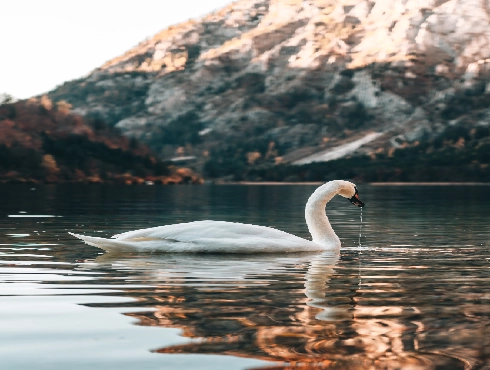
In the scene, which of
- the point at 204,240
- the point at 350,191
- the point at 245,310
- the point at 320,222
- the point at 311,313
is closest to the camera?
the point at 311,313

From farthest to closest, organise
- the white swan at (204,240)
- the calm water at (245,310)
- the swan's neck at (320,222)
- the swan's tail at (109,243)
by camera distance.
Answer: the swan's neck at (320,222) < the white swan at (204,240) < the swan's tail at (109,243) < the calm water at (245,310)

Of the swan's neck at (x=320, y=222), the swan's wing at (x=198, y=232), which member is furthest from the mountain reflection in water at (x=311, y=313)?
the swan's neck at (x=320, y=222)

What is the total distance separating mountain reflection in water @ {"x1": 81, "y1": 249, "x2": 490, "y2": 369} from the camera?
11.2 meters

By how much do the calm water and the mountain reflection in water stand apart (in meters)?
0.02

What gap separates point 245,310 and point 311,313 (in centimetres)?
103

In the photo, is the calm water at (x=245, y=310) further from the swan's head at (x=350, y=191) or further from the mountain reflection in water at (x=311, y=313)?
the swan's head at (x=350, y=191)

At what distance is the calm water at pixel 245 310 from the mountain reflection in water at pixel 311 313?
0.02 m

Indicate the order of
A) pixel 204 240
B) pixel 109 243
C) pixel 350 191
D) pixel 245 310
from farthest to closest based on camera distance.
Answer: pixel 350 191, pixel 204 240, pixel 109 243, pixel 245 310

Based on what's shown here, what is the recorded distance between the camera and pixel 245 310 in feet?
48.0

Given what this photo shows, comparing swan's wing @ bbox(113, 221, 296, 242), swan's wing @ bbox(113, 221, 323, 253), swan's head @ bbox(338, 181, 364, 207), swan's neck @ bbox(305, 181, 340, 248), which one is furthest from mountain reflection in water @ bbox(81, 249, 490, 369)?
swan's head @ bbox(338, 181, 364, 207)

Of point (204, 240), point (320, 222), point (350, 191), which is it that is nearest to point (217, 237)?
point (204, 240)

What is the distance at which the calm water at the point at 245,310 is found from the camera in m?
11.0

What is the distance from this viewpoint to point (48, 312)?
14.5m

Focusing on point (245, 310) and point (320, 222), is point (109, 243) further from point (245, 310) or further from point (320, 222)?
point (245, 310)
